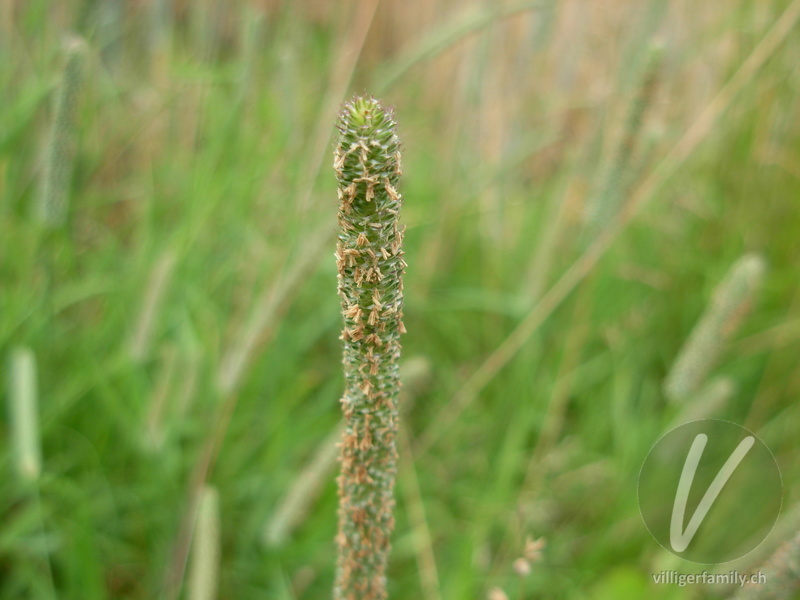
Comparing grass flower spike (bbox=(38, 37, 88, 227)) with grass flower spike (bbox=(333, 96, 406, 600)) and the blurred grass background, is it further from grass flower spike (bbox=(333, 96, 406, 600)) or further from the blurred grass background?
grass flower spike (bbox=(333, 96, 406, 600))

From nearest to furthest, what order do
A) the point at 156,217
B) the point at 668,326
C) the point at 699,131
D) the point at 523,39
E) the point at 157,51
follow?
the point at 699,131 < the point at 156,217 < the point at 668,326 < the point at 157,51 < the point at 523,39

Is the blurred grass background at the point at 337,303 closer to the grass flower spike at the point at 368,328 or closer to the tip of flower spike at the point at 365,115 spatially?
the grass flower spike at the point at 368,328

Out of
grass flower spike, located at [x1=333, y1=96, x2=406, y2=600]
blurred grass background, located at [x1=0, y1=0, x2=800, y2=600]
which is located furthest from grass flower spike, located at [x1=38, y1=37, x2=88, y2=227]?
grass flower spike, located at [x1=333, y1=96, x2=406, y2=600]

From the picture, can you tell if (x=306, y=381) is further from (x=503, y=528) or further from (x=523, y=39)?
(x=523, y=39)

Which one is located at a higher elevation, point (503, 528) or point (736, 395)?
point (736, 395)

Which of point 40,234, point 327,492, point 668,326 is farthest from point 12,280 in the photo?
point 668,326

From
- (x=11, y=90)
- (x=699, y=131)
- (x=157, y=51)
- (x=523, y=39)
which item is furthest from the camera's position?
(x=523, y=39)

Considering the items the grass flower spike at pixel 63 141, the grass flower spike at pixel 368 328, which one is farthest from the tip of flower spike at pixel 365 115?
the grass flower spike at pixel 63 141

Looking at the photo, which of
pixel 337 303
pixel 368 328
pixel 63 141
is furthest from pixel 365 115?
pixel 337 303
